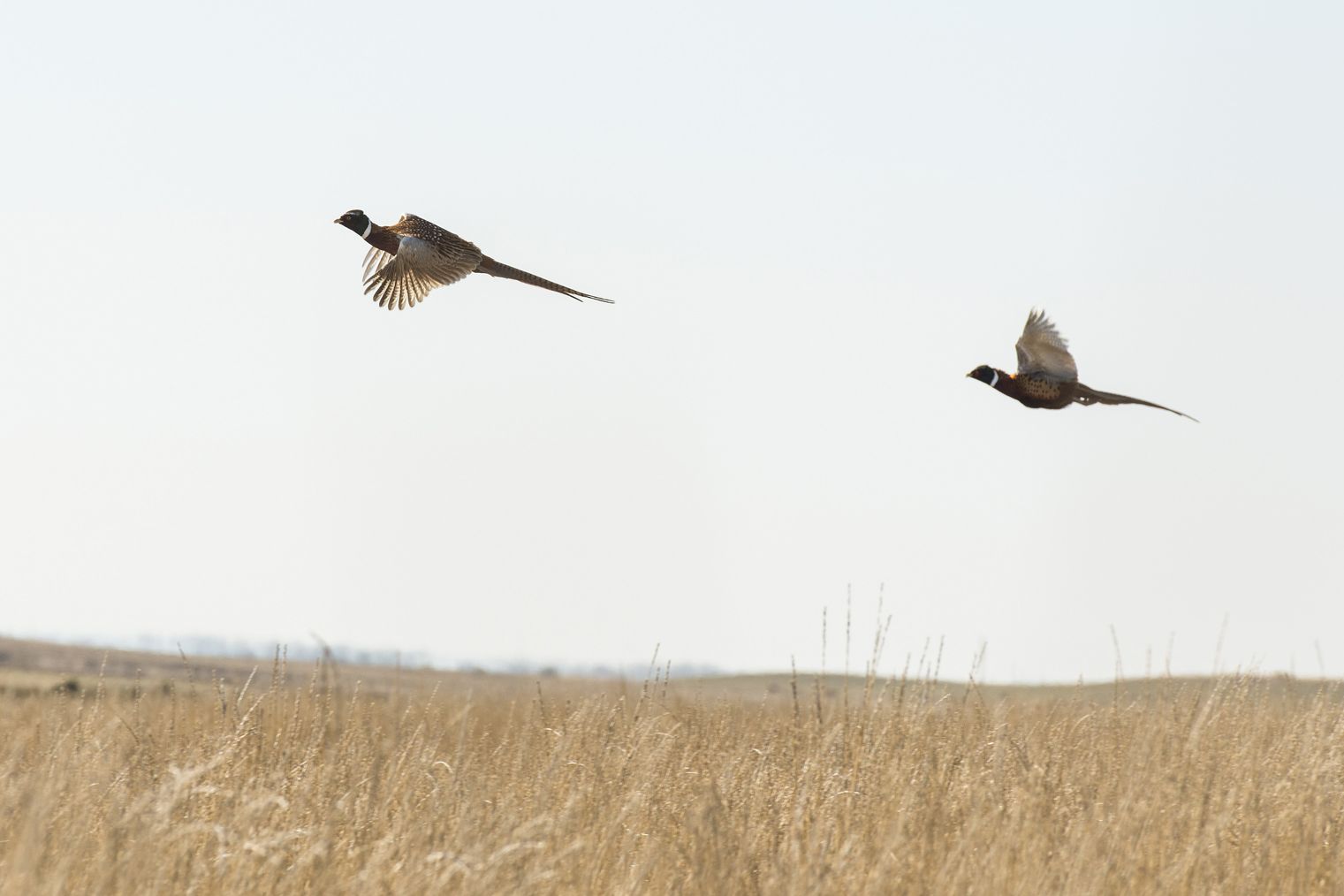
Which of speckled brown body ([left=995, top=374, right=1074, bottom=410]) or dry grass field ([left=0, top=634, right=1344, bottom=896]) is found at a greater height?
speckled brown body ([left=995, top=374, right=1074, bottom=410])

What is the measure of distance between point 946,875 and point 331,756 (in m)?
2.14

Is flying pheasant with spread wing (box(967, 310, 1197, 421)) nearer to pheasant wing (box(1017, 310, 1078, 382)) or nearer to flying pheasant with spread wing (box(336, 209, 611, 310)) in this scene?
pheasant wing (box(1017, 310, 1078, 382))

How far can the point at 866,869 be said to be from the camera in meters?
5.48

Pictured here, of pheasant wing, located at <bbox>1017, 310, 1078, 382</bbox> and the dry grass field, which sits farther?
pheasant wing, located at <bbox>1017, 310, 1078, 382</bbox>

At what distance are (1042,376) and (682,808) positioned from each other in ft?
10.8

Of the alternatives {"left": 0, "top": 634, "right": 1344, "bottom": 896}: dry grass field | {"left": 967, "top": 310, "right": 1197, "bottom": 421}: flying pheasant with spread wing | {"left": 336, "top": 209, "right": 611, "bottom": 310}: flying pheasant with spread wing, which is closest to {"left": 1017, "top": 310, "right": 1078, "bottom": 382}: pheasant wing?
{"left": 967, "top": 310, "right": 1197, "bottom": 421}: flying pheasant with spread wing

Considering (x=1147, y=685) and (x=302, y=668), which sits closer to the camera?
(x=1147, y=685)

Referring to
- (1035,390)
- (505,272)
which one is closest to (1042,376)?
(1035,390)

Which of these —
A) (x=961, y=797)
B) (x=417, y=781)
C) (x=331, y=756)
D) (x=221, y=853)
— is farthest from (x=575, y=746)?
(x=221, y=853)

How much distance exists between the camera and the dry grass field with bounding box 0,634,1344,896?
4.92 m

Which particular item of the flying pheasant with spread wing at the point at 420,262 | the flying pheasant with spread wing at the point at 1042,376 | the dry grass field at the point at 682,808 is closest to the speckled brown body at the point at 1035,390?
the flying pheasant with spread wing at the point at 1042,376

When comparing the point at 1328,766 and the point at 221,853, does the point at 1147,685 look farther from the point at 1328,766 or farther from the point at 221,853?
the point at 221,853

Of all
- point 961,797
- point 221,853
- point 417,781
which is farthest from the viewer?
point 961,797

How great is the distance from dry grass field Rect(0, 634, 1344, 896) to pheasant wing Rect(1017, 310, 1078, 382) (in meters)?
1.75
